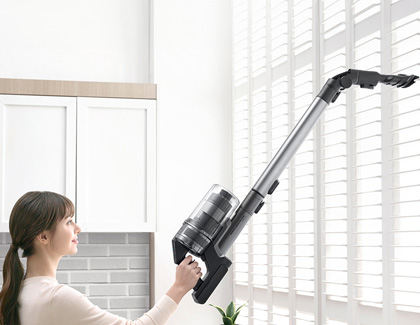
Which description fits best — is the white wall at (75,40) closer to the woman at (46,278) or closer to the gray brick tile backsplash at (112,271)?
the gray brick tile backsplash at (112,271)

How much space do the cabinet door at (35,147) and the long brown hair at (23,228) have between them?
1.28 meters

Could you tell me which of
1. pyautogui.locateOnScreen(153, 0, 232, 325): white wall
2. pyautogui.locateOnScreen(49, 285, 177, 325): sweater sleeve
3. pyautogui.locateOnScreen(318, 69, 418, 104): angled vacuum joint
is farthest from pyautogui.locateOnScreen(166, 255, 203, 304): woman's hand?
pyautogui.locateOnScreen(153, 0, 232, 325): white wall

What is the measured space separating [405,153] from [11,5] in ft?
8.68

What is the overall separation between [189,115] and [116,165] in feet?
1.86

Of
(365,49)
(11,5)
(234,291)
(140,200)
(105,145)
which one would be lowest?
(234,291)

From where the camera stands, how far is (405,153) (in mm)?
2332

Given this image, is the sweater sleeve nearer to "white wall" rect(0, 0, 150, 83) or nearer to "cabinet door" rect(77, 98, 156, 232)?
"cabinet door" rect(77, 98, 156, 232)

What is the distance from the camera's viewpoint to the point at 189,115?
397 centimetres

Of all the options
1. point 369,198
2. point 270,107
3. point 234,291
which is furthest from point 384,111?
point 234,291

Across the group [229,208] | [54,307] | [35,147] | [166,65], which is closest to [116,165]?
[35,147]

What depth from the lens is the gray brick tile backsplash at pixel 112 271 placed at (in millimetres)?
4000

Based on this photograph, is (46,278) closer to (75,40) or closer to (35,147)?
(35,147)

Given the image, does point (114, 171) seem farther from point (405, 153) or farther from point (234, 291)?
point (405, 153)

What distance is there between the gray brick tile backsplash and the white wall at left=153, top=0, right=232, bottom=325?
0.23 metres
